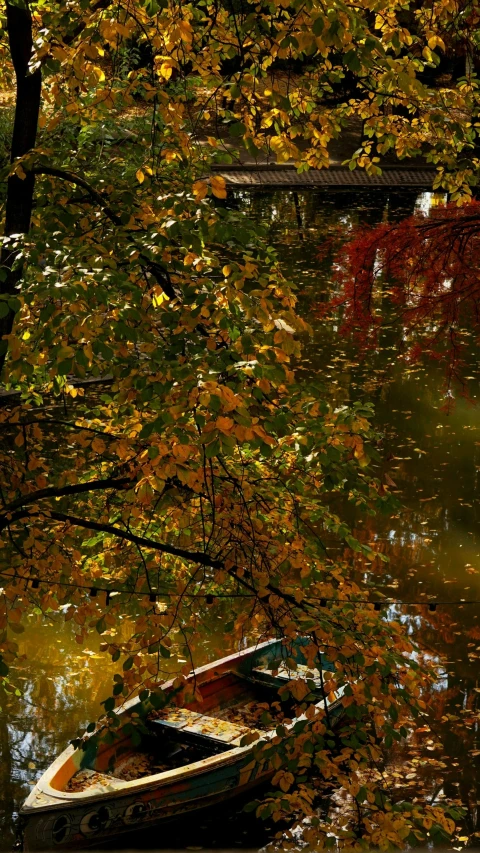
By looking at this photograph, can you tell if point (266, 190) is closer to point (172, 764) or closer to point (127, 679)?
point (172, 764)

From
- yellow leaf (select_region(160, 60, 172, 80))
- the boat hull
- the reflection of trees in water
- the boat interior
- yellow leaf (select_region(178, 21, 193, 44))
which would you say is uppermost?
yellow leaf (select_region(160, 60, 172, 80))

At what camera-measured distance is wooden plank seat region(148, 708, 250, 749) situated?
7668 mm

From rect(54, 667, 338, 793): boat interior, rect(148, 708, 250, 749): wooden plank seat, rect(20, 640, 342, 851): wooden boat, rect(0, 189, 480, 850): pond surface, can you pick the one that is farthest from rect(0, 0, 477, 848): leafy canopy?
rect(148, 708, 250, 749): wooden plank seat

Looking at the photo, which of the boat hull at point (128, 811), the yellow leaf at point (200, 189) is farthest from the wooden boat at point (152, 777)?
the yellow leaf at point (200, 189)

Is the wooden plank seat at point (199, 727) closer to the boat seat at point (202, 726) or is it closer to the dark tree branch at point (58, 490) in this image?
the boat seat at point (202, 726)

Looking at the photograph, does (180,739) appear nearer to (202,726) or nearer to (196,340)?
(202,726)

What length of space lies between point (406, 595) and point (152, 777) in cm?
421

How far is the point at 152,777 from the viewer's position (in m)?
7.13

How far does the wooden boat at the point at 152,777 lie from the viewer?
6762mm

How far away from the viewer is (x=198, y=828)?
7.57 m

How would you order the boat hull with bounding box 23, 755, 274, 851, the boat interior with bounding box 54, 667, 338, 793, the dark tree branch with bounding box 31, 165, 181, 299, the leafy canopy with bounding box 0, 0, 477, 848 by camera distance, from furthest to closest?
the boat interior with bounding box 54, 667, 338, 793 → the boat hull with bounding box 23, 755, 274, 851 → the dark tree branch with bounding box 31, 165, 181, 299 → the leafy canopy with bounding box 0, 0, 477, 848

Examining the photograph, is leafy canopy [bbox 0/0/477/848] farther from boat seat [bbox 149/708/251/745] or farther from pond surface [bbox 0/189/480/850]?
boat seat [bbox 149/708/251/745]

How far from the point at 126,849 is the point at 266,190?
946 inches

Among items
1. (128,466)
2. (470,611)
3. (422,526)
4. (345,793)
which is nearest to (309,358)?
(422,526)
